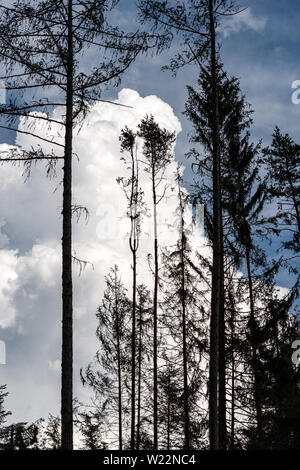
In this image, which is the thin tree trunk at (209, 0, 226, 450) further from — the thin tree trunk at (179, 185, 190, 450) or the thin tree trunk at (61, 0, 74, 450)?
the thin tree trunk at (179, 185, 190, 450)

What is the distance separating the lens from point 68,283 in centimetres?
758

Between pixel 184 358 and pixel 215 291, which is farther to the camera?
pixel 184 358

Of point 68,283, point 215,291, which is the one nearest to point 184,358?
point 215,291

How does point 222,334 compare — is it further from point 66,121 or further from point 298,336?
point 66,121

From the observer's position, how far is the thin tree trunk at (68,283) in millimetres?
7008

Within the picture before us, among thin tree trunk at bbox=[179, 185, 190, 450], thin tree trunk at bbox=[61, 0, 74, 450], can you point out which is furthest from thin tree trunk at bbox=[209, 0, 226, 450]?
thin tree trunk at bbox=[179, 185, 190, 450]

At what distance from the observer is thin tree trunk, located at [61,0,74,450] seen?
23.0ft

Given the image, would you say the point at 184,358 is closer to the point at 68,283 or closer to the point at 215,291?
the point at 215,291

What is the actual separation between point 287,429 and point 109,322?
8.49 metres

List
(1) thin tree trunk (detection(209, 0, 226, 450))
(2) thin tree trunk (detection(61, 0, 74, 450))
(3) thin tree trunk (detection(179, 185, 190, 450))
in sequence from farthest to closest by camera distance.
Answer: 1. (3) thin tree trunk (detection(179, 185, 190, 450))
2. (1) thin tree trunk (detection(209, 0, 226, 450))
3. (2) thin tree trunk (detection(61, 0, 74, 450))

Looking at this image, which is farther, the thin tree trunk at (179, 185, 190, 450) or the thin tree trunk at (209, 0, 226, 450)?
the thin tree trunk at (179, 185, 190, 450)

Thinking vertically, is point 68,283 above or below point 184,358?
above

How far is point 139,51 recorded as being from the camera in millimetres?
8883

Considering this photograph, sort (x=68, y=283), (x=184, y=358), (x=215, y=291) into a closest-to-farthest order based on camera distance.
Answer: (x=68, y=283)
(x=215, y=291)
(x=184, y=358)
